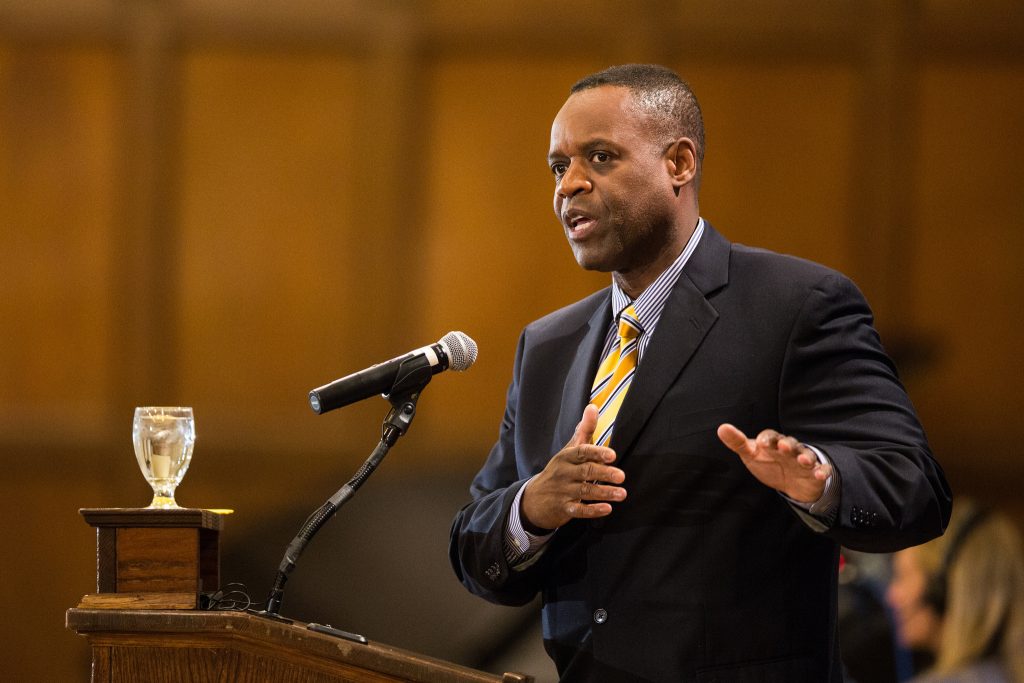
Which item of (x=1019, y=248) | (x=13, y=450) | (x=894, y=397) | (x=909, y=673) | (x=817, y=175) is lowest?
(x=909, y=673)

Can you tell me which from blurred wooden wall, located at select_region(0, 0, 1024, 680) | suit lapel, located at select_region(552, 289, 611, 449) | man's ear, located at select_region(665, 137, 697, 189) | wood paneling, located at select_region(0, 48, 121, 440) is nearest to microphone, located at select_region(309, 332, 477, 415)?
suit lapel, located at select_region(552, 289, 611, 449)

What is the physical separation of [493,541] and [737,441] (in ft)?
1.87

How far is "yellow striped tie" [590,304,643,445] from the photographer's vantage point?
2.12m

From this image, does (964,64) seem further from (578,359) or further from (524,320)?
(578,359)

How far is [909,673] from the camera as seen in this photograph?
4.24m

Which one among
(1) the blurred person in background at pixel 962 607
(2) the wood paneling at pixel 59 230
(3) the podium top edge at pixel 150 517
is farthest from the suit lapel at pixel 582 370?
(2) the wood paneling at pixel 59 230

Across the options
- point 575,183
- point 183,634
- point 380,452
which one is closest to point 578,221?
point 575,183

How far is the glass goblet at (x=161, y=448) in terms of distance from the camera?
2.14 metres

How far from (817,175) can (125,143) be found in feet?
9.08

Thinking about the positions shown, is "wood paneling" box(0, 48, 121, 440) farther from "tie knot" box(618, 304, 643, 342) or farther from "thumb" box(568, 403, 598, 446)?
"thumb" box(568, 403, 598, 446)

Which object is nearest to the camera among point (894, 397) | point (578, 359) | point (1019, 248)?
point (894, 397)

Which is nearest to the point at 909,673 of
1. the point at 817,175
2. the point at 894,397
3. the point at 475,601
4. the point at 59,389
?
the point at 475,601

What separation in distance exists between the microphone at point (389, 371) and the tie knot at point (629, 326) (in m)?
0.30

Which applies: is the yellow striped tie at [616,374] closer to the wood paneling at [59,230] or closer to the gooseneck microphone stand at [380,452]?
the gooseneck microphone stand at [380,452]
